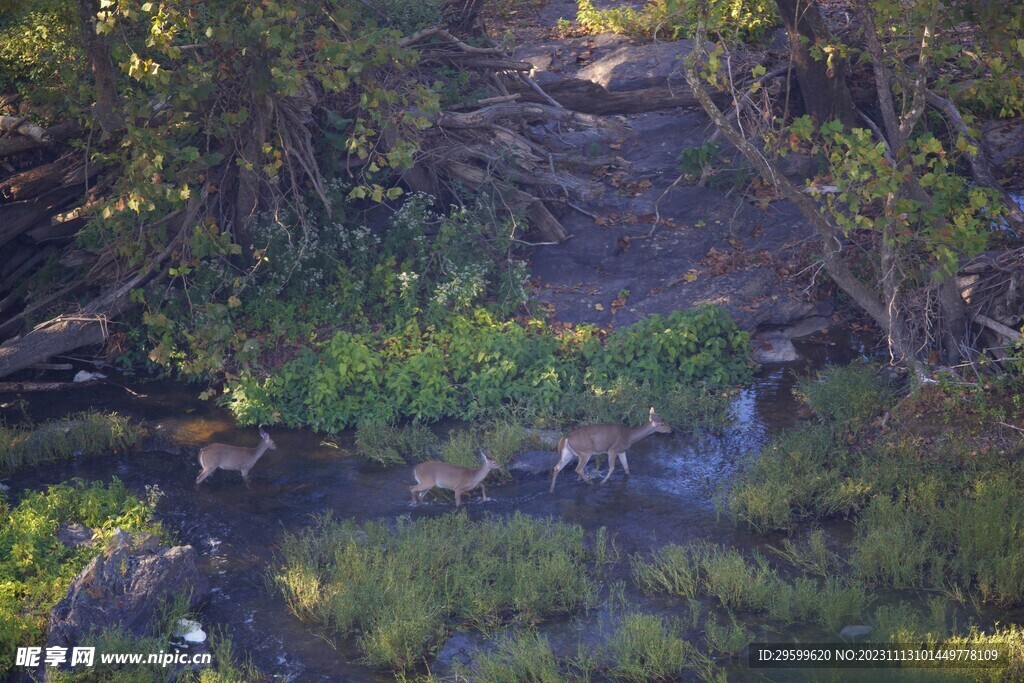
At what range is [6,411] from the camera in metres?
13.6

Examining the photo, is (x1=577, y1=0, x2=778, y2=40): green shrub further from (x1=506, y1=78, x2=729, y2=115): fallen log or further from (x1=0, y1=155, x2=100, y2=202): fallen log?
(x1=0, y1=155, x2=100, y2=202): fallen log

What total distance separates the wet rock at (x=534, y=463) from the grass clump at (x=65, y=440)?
5.18m

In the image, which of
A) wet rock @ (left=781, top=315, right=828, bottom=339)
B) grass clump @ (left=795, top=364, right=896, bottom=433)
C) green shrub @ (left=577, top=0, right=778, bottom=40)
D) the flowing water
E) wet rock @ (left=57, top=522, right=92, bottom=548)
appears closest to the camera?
the flowing water

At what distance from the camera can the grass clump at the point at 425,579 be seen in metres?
8.30

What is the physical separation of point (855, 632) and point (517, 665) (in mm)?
2870

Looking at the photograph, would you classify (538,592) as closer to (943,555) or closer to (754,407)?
(943,555)

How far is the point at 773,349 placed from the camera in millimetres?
14148

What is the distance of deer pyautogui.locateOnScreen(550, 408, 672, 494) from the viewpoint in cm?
1120

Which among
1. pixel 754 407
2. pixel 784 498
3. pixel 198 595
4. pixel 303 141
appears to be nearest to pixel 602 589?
pixel 784 498

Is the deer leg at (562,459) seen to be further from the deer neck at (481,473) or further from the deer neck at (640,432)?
the deer neck at (481,473)

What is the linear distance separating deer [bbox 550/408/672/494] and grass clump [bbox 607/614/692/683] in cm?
346

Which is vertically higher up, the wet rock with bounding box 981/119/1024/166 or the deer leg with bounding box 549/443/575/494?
the wet rock with bounding box 981/119/1024/166

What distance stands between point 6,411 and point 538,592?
9.07 metres

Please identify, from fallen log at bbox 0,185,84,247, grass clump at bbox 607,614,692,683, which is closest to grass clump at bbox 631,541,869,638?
grass clump at bbox 607,614,692,683
